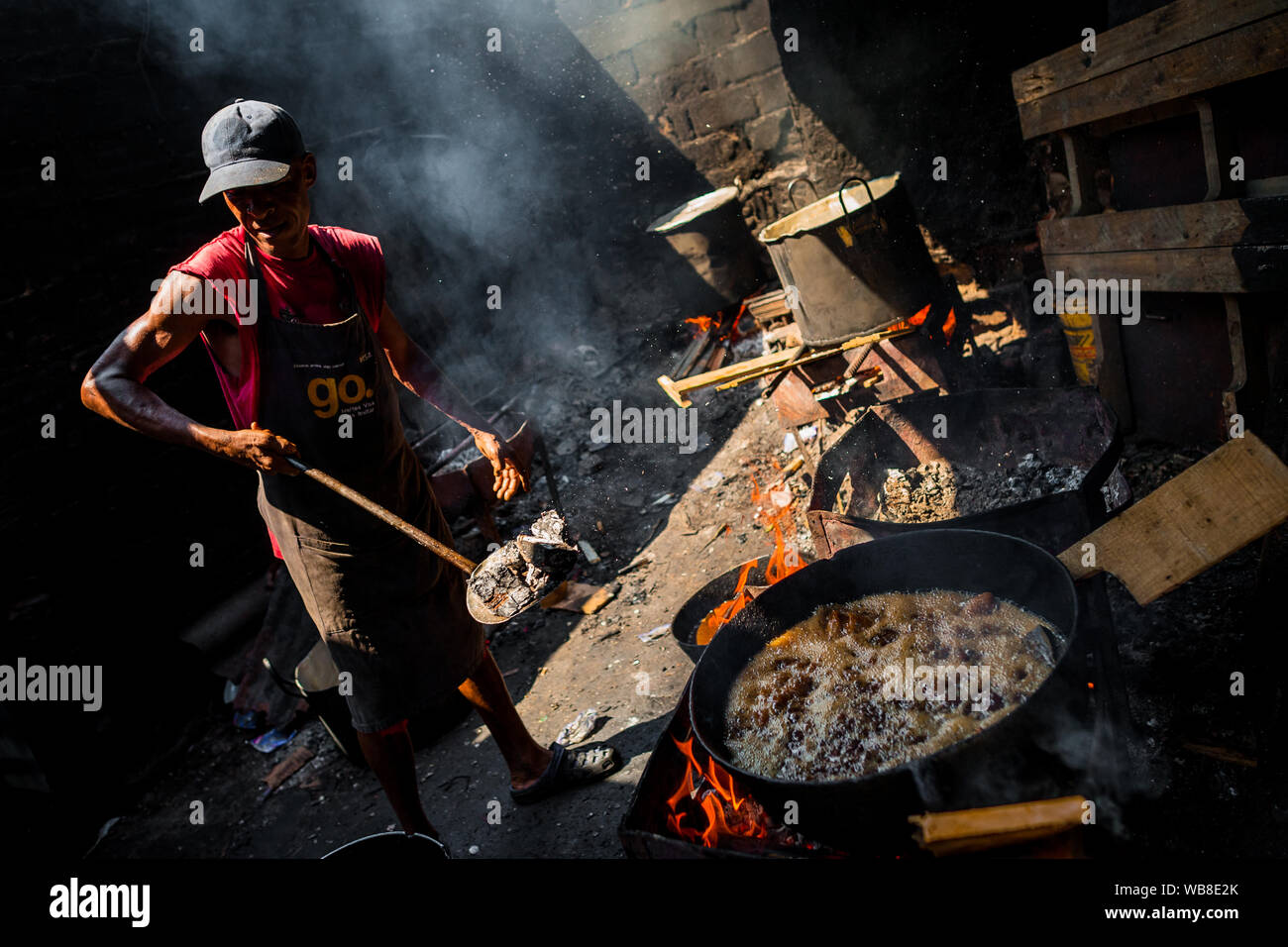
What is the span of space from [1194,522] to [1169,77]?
2.48 meters

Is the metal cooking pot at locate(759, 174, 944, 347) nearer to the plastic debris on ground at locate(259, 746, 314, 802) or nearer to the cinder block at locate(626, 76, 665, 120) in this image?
the cinder block at locate(626, 76, 665, 120)

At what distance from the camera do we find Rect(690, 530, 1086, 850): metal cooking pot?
202 centimetres

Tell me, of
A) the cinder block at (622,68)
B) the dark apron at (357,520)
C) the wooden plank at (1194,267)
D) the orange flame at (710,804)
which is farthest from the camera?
the cinder block at (622,68)

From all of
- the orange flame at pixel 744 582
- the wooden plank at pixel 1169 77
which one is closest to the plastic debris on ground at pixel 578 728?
the orange flame at pixel 744 582

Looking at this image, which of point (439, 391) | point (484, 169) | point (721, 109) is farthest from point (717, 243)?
point (439, 391)

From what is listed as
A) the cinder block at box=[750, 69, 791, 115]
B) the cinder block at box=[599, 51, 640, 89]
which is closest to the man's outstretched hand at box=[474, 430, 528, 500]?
the cinder block at box=[750, 69, 791, 115]

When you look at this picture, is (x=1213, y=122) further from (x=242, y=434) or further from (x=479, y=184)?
(x=479, y=184)

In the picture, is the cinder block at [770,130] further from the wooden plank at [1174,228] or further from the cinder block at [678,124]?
the wooden plank at [1174,228]

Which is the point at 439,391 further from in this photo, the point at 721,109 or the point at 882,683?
the point at 721,109

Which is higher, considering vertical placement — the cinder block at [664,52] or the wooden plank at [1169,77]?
the cinder block at [664,52]

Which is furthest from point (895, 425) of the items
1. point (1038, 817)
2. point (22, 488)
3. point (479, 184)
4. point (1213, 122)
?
point (479, 184)

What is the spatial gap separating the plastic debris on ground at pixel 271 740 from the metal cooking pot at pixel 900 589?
385 centimetres

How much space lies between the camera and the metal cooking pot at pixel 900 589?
6.63ft
